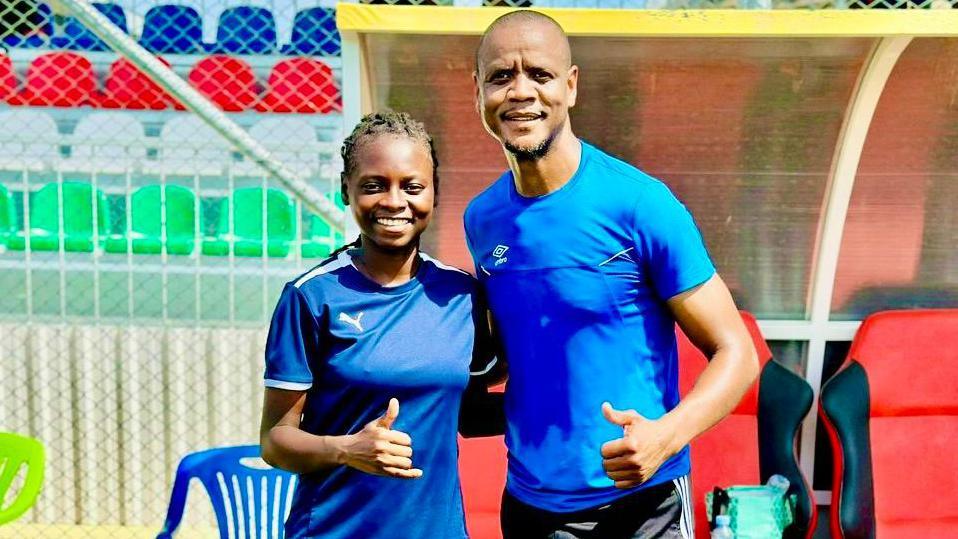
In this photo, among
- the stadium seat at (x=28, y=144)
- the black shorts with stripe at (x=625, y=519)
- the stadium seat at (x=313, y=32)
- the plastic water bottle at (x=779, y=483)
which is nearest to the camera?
the black shorts with stripe at (x=625, y=519)

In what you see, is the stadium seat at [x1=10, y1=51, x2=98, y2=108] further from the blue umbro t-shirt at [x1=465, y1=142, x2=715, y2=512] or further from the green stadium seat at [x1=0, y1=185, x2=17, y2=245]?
the blue umbro t-shirt at [x1=465, y1=142, x2=715, y2=512]

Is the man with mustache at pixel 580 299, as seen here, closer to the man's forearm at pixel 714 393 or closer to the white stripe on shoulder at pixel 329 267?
the man's forearm at pixel 714 393

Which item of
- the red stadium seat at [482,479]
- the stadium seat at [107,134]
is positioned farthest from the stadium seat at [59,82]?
the red stadium seat at [482,479]

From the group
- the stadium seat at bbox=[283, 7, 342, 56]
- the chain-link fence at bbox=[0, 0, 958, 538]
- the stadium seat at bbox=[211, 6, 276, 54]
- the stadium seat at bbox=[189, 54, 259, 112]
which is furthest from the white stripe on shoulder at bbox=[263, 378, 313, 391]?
the stadium seat at bbox=[211, 6, 276, 54]

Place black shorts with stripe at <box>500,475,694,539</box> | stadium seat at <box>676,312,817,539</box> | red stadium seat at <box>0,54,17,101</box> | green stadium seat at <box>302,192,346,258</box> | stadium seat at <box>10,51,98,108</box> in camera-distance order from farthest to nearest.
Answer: stadium seat at <box>10,51,98,108</box>
red stadium seat at <box>0,54,17,101</box>
green stadium seat at <box>302,192,346,258</box>
stadium seat at <box>676,312,817,539</box>
black shorts with stripe at <box>500,475,694,539</box>

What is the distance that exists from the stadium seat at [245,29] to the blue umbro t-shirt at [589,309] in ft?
17.3

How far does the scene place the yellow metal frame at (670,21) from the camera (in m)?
2.91

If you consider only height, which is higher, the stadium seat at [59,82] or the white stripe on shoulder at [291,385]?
the stadium seat at [59,82]

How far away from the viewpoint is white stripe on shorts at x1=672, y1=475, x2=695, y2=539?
1.86m

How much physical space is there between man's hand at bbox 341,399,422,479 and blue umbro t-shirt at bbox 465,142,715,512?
→ 0.97 feet

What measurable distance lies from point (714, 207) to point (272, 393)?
2.44 metres

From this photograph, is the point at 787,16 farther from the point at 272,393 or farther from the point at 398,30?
the point at 272,393

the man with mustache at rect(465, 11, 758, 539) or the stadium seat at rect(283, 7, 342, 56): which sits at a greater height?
the stadium seat at rect(283, 7, 342, 56)

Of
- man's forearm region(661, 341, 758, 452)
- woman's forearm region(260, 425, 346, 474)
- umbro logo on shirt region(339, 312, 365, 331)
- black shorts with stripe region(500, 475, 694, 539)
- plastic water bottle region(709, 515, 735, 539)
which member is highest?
umbro logo on shirt region(339, 312, 365, 331)
